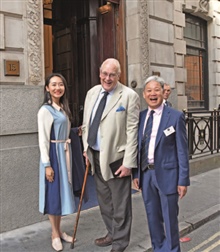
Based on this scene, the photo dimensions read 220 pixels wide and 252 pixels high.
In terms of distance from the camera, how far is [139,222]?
15.6 feet

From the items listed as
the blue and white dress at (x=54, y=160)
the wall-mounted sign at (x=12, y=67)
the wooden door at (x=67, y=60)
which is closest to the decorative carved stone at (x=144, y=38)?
the wooden door at (x=67, y=60)

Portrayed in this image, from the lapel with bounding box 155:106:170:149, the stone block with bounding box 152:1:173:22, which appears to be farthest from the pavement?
the stone block with bounding box 152:1:173:22

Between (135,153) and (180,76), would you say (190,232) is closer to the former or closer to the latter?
(135,153)

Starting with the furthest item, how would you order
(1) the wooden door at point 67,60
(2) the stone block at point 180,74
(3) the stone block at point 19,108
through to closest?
(2) the stone block at point 180,74 → (1) the wooden door at point 67,60 → (3) the stone block at point 19,108

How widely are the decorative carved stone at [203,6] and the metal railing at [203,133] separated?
3533mm

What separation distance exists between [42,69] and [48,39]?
163 cm

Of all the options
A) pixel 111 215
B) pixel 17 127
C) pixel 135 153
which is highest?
pixel 17 127

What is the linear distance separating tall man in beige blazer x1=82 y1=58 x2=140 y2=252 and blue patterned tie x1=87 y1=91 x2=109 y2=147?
0.04m

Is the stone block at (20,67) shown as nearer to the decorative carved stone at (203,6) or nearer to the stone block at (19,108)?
the stone block at (19,108)

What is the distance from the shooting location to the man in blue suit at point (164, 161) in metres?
3.15

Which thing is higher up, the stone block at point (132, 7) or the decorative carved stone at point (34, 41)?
the stone block at point (132, 7)

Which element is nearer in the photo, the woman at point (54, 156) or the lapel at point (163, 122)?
the lapel at point (163, 122)

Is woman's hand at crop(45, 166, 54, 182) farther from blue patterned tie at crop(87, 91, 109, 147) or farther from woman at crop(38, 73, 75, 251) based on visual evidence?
blue patterned tie at crop(87, 91, 109, 147)

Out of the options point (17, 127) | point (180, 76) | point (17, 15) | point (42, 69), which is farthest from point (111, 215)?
point (180, 76)
